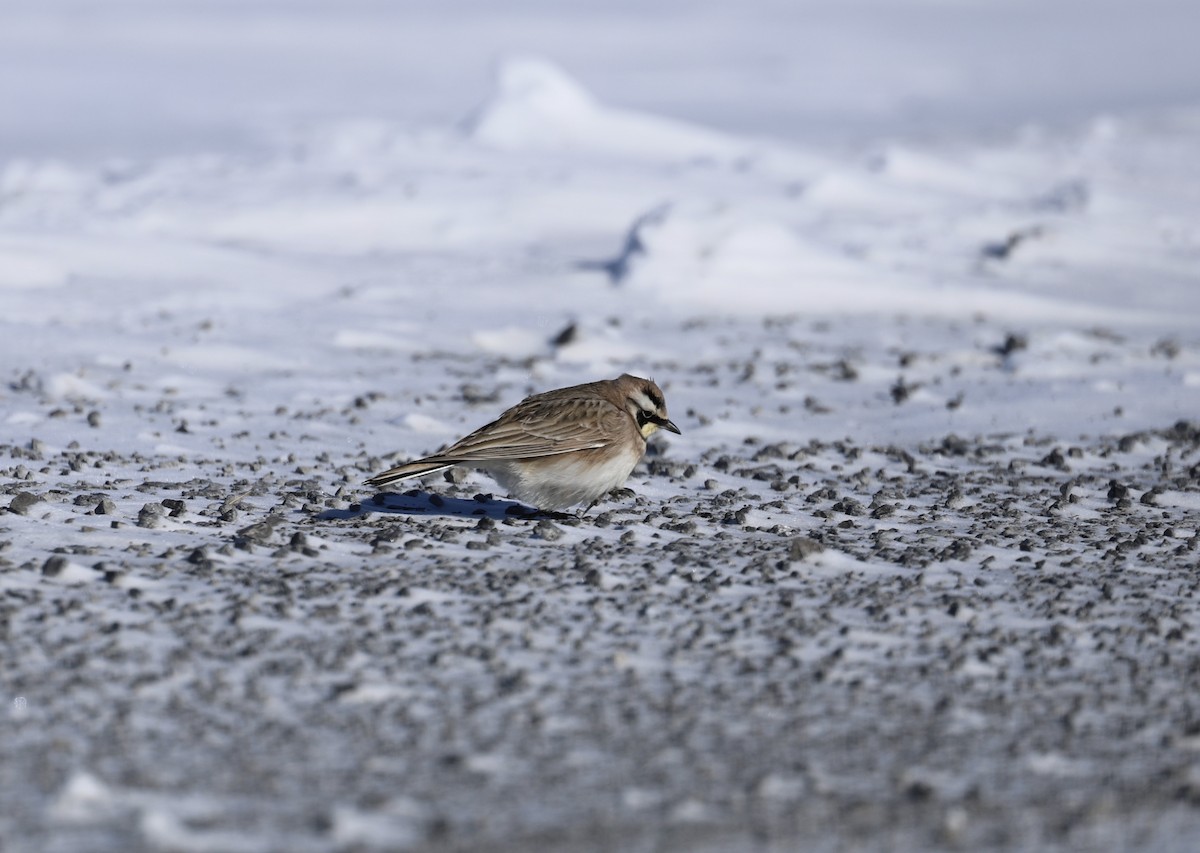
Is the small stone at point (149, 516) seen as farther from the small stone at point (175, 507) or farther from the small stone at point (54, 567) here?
the small stone at point (54, 567)

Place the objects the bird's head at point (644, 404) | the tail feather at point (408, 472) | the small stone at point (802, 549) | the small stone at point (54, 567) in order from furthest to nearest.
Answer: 1. the bird's head at point (644, 404)
2. the tail feather at point (408, 472)
3. the small stone at point (802, 549)
4. the small stone at point (54, 567)

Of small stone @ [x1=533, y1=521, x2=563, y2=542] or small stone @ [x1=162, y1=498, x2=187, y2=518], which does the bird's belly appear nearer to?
small stone @ [x1=533, y1=521, x2=563, y2=542]

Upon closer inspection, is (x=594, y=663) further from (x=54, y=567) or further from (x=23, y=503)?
(x=23, y=503)

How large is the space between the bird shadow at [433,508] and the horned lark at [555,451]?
33cm

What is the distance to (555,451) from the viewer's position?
6.95m

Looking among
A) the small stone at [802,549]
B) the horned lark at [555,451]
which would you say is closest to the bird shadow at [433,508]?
the horned lark at [555,451]

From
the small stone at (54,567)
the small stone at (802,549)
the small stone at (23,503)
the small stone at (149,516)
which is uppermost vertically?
the small stone at (23,503)

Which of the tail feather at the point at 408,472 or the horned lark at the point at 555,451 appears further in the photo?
the horned lark at the point at 555,451

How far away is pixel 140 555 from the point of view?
245 inches

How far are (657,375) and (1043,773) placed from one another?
8191 mm

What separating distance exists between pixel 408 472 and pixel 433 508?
999mm

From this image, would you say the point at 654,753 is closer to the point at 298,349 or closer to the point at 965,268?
the point at 298,349

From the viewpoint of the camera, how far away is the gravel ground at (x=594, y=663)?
395cm

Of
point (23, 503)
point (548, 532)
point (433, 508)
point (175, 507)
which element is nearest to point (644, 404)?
point (548, 532)
